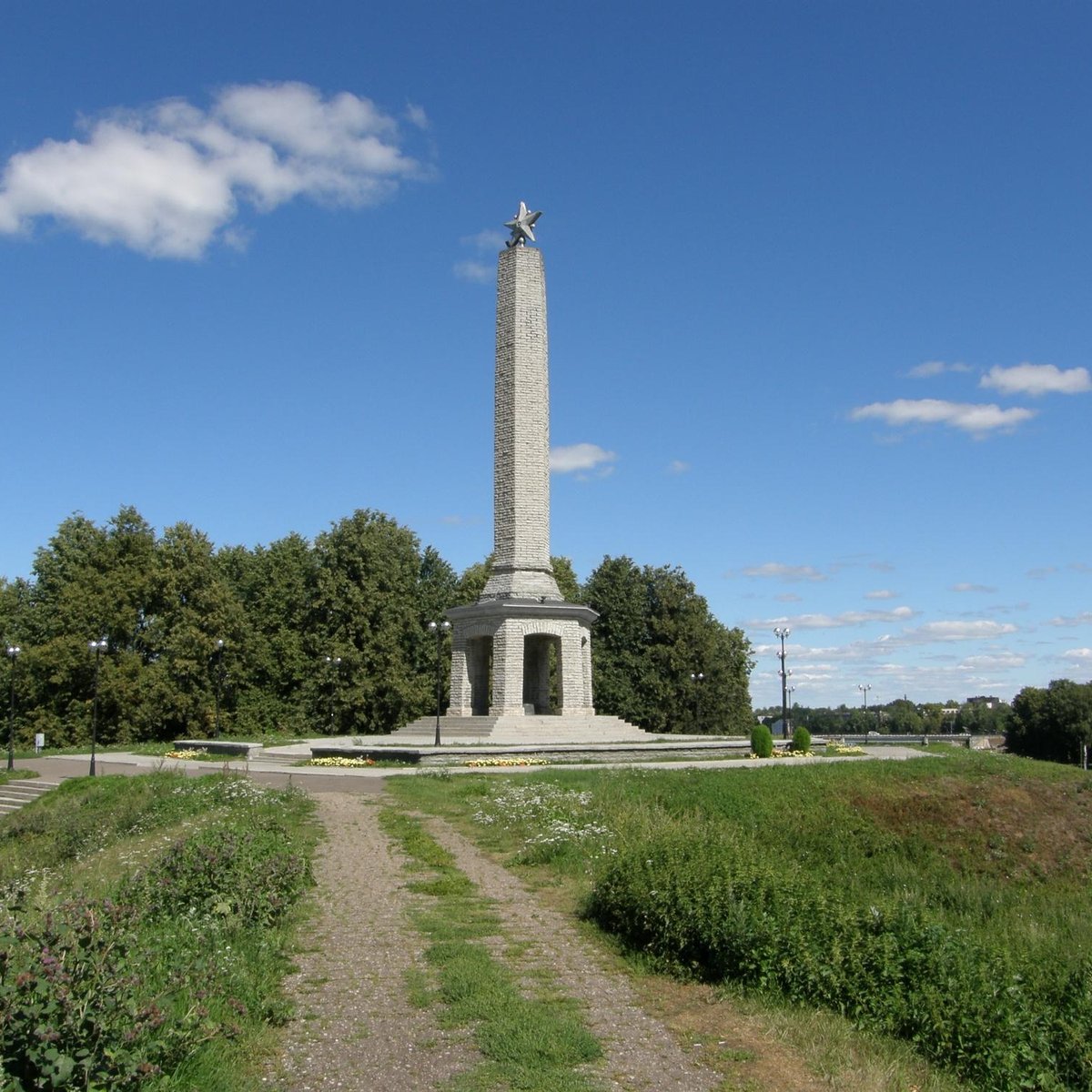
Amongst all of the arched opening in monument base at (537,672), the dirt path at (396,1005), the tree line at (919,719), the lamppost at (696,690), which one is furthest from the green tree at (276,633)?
the tree line at (919,719)

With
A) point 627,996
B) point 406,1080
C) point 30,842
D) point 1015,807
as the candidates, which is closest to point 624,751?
point 1015,807

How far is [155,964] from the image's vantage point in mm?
6102

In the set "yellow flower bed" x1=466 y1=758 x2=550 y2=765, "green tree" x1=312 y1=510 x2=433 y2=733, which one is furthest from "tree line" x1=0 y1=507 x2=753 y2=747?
"yellow flower bed" x1=466 y1=758 x2=550 y2=765

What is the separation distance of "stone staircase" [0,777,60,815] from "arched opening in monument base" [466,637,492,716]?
Answer: 13.4 meters

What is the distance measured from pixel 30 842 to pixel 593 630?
36184 mm

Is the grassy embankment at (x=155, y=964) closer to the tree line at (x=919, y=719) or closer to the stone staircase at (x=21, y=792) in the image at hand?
the stone staircase at (x=21, y=792)

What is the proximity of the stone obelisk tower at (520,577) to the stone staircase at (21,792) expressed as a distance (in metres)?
11.7

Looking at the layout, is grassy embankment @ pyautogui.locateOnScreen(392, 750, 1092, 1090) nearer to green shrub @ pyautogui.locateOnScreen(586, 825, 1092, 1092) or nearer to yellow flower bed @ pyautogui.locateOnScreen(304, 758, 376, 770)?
green shrub @ pyautogui.locateOnScreen(586, 825, 1092, 1092)

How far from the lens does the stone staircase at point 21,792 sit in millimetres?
22766

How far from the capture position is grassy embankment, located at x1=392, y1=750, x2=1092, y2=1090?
6.79 meters

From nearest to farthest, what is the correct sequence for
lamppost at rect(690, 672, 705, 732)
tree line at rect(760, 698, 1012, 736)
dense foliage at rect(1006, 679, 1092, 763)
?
lamppost at rect(690, 672, 705, 732) → dense foliage at rect(1006, 679, 1092, 763) → tree line at rect(760, 698, 1012, 736)

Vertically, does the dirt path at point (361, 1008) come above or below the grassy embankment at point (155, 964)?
below

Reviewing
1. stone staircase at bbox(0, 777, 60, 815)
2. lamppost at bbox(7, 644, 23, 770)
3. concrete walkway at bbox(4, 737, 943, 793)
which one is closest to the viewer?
concrete walkway at bbox(4, 737, 943, 793)

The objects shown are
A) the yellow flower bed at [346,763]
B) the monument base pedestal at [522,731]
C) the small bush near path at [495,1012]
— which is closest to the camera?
the small bush near path at [495,1012]
